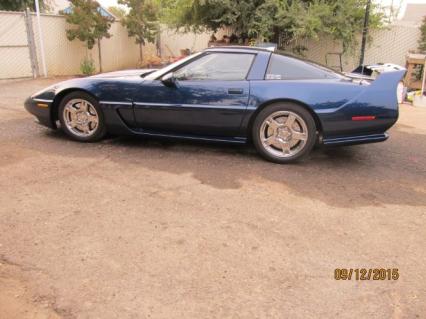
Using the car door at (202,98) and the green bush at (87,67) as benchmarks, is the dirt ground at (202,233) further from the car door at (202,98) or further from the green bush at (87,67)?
the green bush at (87,67)

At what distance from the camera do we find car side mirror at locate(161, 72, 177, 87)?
4.79 metres

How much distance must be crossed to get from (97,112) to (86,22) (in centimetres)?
880

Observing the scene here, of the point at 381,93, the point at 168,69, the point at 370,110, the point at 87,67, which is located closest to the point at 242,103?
the point at 168,69

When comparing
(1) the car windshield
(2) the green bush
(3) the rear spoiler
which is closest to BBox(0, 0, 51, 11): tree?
(2) the green bush

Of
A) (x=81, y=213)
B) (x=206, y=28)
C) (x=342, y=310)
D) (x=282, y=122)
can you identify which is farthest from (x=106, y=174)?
(x=206, y=28)

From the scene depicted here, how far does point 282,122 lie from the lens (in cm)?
465

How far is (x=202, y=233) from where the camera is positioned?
3064 mm

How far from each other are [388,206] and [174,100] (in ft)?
8.41

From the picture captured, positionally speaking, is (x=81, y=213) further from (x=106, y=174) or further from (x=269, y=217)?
(x=269, y=217)

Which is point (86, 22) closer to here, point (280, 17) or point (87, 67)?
point (87, 67)

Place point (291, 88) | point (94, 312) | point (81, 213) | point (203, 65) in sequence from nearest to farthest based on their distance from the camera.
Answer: point (94, 312), point (81, 213), point (291, 88), point (203, 65)

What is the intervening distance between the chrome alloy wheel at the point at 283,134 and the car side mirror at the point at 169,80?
1150 mm

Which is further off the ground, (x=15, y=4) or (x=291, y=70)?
(x=15, y=4)

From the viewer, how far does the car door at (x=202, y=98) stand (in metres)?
4.69
